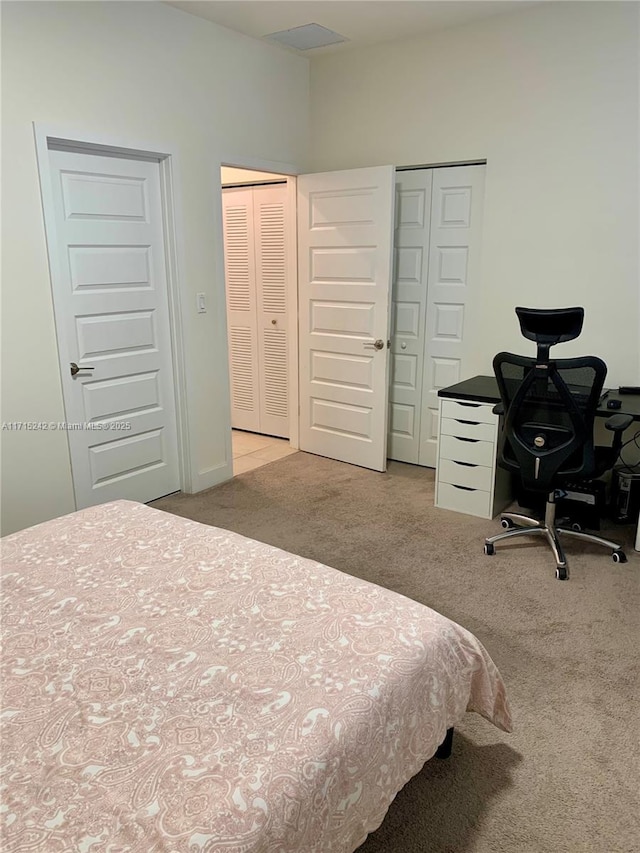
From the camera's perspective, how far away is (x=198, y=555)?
6.13 feet

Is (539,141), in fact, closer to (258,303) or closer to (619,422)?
(619,422)

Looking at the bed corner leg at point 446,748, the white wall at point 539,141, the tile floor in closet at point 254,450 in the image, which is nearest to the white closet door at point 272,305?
the tile floor in closet at point 254,450

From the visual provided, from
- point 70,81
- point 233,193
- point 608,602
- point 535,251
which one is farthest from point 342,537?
point 233,193

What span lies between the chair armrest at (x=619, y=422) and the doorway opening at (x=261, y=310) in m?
2.50

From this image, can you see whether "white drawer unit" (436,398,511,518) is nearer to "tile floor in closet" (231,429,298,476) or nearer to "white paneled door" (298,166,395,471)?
"white paneled door" (298,166,395,471)

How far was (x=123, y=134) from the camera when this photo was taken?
128 inches

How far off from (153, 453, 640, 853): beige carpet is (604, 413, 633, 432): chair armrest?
0.71 m

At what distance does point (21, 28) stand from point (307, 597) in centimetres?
278

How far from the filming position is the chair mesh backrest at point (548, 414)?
269 centimetres

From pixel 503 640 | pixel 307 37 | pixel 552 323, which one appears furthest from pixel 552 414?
pixel 307 37

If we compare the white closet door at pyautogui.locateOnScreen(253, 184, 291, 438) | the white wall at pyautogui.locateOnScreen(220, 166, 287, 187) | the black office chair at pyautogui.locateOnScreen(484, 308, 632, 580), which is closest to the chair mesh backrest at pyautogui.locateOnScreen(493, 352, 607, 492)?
the black office chair at pyautogui.locateOnScreen(484, 308, 632, 580)

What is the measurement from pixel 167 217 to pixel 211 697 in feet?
9.80

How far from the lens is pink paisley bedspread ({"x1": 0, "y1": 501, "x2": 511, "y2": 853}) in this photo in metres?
1.05

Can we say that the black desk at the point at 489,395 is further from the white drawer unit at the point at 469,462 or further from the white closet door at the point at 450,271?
the white closet door at the point at 450,271
